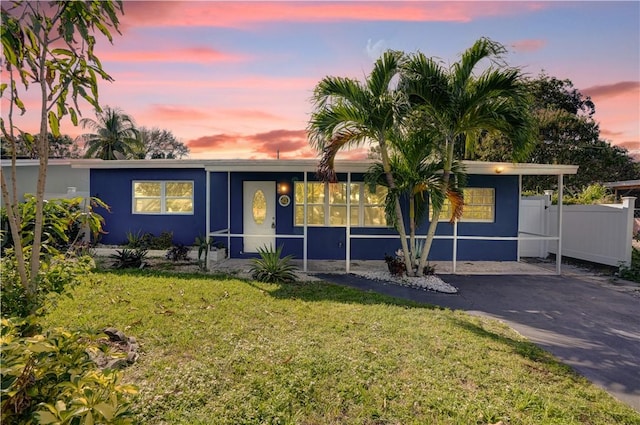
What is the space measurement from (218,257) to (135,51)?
17.7ft

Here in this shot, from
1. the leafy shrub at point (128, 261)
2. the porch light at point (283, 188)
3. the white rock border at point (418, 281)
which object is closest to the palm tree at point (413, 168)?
the white rock border at point (418, 281)

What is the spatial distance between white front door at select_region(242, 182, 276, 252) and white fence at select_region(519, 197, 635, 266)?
25.7ft

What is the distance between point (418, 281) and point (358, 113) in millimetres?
3731

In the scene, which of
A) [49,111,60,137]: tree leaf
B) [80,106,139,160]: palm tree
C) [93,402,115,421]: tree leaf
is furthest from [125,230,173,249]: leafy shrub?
[80,106,139,160]: palm tree

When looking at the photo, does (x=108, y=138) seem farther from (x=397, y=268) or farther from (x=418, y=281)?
(x=418, y=281)

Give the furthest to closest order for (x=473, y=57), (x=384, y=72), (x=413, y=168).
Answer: (x=413, y=168) < (x=384, y=72) < (x=473, y=57)

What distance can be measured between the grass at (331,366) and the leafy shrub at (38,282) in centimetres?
106

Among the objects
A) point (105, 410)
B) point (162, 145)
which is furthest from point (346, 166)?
point (162, 145)

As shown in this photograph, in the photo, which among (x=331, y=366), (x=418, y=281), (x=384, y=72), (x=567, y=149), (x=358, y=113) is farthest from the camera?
(x=567, y=149)

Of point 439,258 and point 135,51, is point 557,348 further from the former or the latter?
point 135,51

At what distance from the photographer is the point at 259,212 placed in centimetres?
999

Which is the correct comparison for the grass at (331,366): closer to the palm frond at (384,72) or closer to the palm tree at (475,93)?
the palm tree at (475,93)

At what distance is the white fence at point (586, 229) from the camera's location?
829 cm

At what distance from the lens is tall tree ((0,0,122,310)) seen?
80.3 inches
